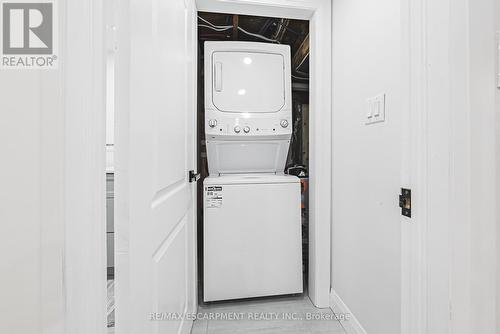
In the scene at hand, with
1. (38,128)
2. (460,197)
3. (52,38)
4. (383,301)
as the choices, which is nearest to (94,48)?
(52,38)

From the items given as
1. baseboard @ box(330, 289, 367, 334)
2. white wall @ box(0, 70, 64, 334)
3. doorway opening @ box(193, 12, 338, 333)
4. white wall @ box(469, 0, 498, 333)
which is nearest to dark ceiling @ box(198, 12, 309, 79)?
doorway opening @ box(193, 12, 338, 333)

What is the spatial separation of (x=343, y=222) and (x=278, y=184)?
0.53 meters

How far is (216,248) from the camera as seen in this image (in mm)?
1799

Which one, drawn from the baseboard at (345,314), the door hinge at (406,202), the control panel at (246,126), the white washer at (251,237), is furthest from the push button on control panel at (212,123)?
the baseboard at (345,314)

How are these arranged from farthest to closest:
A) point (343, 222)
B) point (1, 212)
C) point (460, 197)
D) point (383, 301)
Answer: point (343, 222)
point (383, 301)
point (460, 197)
point (1, 212)

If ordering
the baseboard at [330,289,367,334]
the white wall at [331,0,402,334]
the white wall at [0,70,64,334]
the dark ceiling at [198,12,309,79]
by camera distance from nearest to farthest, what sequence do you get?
the white wall at [0,70,64,334] → the white wall at [331,0,402,334] → the baseboard at [330,289,367,334] → the dark ceiling at [198,12,309,79]

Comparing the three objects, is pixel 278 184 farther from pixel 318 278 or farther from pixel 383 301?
pixel 383 301

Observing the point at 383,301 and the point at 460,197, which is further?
the point at 383,301

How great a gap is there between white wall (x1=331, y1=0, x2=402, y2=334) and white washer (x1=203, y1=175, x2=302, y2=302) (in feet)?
1.05

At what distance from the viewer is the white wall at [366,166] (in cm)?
110

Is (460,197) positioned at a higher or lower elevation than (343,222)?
higher

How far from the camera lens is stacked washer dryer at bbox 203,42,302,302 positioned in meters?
1.80

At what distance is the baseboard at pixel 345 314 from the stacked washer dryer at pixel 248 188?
258mm

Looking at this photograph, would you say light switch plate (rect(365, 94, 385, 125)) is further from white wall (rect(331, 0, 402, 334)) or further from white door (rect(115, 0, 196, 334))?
white door (rect(115, 0, 196, 334))
